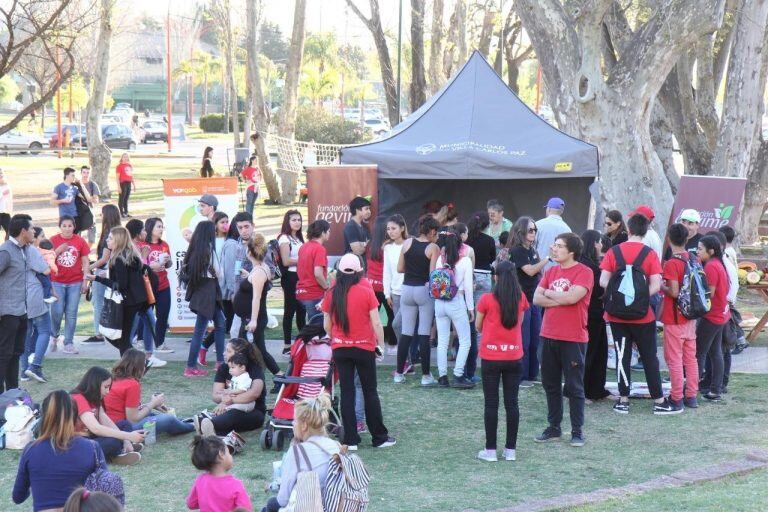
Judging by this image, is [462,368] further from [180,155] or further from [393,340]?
[180,155]

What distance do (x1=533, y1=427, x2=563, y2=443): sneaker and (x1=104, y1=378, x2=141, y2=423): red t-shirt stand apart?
3.26 m

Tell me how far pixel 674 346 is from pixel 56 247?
258 inches

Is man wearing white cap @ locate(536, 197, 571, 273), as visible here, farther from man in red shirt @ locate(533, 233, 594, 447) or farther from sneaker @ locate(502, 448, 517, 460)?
sneaker @ locate(502, 448, 517, 460)

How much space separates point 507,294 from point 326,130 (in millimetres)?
33567

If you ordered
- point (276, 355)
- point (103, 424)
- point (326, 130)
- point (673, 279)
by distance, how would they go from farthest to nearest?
point (326, 130)
point (276, 355)
point (673, 279)
point (103, 424)

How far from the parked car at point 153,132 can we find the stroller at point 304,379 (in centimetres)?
4873

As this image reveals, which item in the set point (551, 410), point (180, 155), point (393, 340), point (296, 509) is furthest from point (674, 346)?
point (180, 155)

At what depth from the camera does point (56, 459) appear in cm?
500

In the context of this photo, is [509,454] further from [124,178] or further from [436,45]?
[436,45]

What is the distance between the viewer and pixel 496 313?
7086mm

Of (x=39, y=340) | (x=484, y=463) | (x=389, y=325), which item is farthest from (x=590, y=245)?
(x=39, y=340)

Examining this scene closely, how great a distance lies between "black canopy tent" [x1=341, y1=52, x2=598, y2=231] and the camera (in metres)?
11.7

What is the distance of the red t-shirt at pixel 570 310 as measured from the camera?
7.43 metres

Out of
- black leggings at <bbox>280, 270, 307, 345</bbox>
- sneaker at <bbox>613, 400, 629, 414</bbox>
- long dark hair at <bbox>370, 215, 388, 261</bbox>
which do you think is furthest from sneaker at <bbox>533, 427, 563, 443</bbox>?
black leggings at <bbox>280, 270, 307, 345</bbox>
